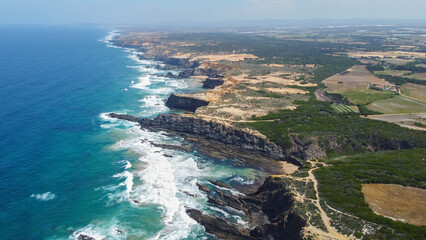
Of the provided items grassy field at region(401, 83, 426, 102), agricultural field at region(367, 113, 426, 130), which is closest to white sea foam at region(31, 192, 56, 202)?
agricultural field at region(367, 113, 426, 130)

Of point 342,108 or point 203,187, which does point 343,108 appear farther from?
point 203,187

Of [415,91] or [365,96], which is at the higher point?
[415,91]

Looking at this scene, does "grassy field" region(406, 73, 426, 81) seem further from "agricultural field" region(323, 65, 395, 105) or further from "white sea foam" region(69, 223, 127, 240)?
"white sea foam" region(69, 223, 127, 240)

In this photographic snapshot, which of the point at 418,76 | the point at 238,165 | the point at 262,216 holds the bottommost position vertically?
the point at 262,216

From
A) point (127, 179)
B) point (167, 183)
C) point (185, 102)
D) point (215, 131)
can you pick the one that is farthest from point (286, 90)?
point (127, 179)

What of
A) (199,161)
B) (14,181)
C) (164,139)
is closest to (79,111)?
(164,139)

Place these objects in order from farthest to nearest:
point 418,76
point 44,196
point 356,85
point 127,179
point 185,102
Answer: point 418,76
point 356,85
point 185,102
point 127,179
point 44,196
